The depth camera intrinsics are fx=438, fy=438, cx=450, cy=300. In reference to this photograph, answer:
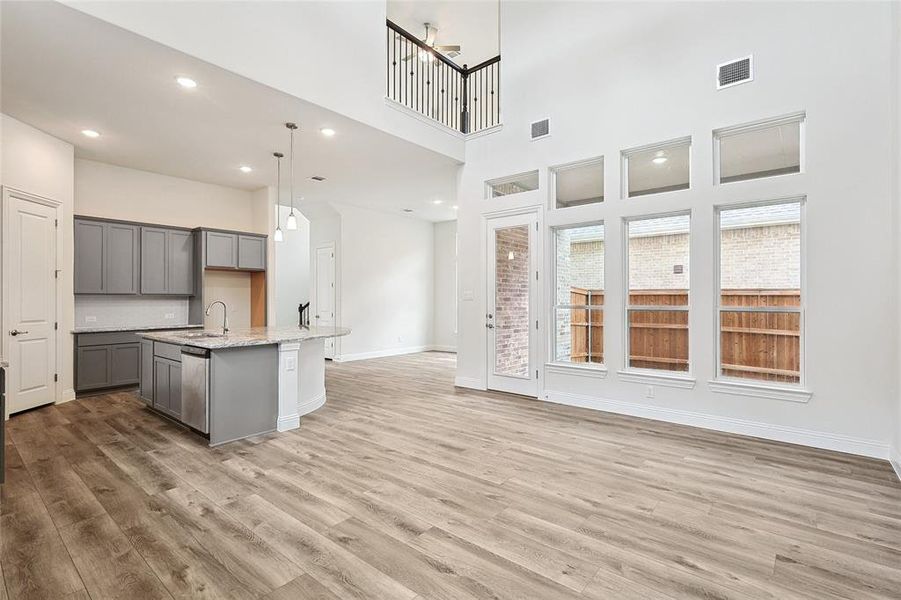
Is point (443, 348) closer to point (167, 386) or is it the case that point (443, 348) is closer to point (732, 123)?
point (167, 386)

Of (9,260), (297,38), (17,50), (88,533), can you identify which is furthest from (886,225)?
(9,260)

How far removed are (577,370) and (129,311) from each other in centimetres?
651

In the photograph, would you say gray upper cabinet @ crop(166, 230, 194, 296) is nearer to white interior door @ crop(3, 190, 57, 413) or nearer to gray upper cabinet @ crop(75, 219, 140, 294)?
gray upper cabinet @ crop(75, 219, 140, 294)

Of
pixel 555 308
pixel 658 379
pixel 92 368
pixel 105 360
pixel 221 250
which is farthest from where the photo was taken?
pixel 221 250

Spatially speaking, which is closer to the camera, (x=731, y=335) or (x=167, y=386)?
(x=731, y=335)

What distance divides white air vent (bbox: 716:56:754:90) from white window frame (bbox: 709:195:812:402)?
1175 millimetres

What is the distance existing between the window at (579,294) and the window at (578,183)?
0.34 metres

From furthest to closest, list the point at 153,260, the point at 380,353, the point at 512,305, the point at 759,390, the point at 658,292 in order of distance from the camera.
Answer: the point at 380,353
the point at 153,260
the point at 512,305
the point at 658,292
the point at 759,390

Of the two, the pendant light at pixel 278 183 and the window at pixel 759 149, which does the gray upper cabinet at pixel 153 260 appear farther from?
the window at pixel 759 149

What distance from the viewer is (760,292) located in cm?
417

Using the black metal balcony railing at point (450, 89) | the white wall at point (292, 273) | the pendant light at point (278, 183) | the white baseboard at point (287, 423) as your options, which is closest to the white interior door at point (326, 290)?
the pendant light at point (278, 183)

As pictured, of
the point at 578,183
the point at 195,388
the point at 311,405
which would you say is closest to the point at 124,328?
the point at 195,388

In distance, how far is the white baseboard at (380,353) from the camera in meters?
9.09

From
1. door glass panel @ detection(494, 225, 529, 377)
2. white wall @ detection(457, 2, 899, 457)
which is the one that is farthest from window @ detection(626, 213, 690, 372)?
door glass panel @ detection(494, 225, 529, 377)
